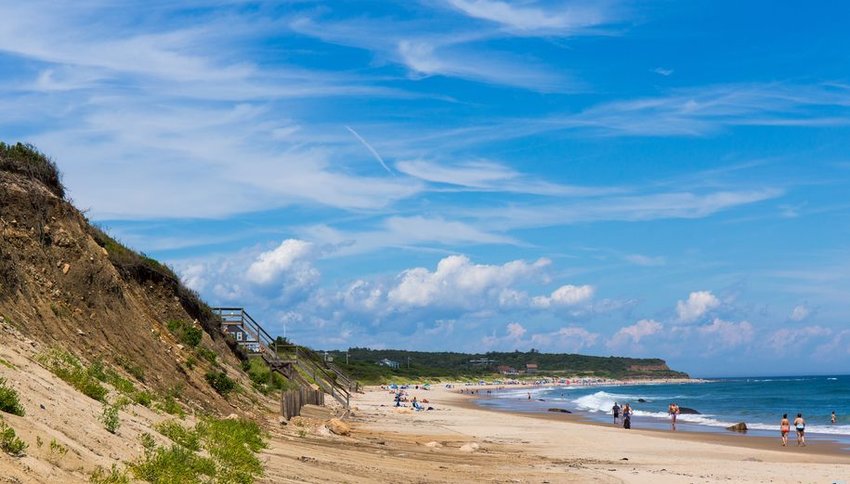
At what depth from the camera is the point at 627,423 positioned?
41.2 meters

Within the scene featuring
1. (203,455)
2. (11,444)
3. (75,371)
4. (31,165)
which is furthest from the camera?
(31,165)

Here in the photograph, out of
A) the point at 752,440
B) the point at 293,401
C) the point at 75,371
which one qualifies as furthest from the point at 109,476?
the point at 752,440

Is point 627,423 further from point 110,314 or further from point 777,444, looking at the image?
point 110,314

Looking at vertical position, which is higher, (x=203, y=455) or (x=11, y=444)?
(x=11, y=444)

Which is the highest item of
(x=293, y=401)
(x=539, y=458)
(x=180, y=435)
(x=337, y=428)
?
(x=180, y=435)

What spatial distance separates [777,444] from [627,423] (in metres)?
9.05

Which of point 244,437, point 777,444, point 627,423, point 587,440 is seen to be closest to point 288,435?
point 244,437

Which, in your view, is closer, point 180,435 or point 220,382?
point 180,435

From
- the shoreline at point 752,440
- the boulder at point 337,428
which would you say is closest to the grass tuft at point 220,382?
the boulder at point 337,428

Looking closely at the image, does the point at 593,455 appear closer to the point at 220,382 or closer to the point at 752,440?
the point at 220,382

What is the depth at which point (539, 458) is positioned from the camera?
23312 millimetres

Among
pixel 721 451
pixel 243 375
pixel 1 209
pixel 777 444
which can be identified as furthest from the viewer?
pixel 777 444

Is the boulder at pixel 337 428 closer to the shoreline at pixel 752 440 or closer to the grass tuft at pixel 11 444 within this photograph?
the shoreline at pixel 752 440

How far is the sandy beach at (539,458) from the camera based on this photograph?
16.5m
